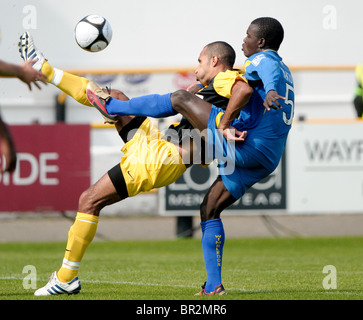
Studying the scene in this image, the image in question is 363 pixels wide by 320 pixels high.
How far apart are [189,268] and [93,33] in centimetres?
302

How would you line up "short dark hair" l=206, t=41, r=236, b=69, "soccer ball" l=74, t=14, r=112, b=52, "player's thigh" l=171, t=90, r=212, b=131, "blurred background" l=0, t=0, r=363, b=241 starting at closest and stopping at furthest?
"player's thigh" l=171, t=90, r=212, b=131
"short dark hair" l=206, t=41, r=236, b=69
"soccer ball" l=74, t=14, r=112, b=52
"blurred background" l=0, t=0, r=363, b=241

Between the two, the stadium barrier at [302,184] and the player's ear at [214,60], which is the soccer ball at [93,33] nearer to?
the player's ear at [214,60]

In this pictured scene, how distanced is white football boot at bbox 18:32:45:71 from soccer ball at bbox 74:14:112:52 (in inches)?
15.2

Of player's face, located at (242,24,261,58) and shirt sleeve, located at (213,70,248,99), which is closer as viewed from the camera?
shirt sleeve, located at (213,70,248,99)

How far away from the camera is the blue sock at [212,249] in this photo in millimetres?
6355

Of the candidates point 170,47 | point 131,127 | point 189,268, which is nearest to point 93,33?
point 131,127

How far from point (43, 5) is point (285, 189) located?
9.50m

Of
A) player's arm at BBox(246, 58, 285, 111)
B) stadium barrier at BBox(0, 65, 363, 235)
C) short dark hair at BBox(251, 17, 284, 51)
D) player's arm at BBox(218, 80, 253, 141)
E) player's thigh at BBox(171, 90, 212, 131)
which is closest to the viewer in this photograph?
player's arm at BBox(246, 58, 285, 111)

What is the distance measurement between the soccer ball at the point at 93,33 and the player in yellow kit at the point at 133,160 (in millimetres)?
417

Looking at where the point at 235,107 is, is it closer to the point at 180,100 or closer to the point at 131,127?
the point at 180,100

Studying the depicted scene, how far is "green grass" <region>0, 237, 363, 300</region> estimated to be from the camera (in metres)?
6.54

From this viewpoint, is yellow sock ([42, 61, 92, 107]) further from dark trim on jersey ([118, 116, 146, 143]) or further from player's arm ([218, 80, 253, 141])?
player's arm ([218, 80, 253, 141])

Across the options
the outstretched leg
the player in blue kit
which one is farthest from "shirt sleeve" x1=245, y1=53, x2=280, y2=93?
the outstretched leg
